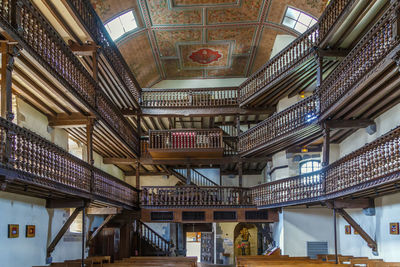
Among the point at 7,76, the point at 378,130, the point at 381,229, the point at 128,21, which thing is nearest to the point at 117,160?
the point at 128,21

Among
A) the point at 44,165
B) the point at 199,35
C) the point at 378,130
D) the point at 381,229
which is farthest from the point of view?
the point at 199,35

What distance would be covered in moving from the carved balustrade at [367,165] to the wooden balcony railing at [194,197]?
22.7 feet

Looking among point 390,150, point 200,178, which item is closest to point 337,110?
point 390,150

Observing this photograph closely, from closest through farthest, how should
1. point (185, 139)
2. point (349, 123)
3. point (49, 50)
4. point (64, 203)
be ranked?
1. point (49, 50)
2. point (64, 203)
3. point (349, 123)
4. point (185, 139)

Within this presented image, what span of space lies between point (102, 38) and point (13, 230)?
7.56m

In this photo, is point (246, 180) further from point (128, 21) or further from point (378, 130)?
point (378, 130)

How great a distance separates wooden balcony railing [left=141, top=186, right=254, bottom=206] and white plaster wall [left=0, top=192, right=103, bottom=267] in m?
5.97

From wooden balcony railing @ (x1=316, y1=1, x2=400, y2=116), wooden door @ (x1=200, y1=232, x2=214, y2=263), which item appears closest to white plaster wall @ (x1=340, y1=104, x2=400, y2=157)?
wooden balcony railing @ (x1=316, y1=1, x2=400, y2=116)

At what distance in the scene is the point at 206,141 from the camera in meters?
20.9

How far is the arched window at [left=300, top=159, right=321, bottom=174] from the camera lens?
19500 millimetres

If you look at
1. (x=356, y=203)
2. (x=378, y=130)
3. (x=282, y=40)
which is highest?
(x=282, y=40)

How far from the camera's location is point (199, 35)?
2225 centimetres

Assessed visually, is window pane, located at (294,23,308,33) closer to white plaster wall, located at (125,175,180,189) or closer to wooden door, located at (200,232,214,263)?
white plaster wall, located at (125,175,180,189)

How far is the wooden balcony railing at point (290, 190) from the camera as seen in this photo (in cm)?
1485
